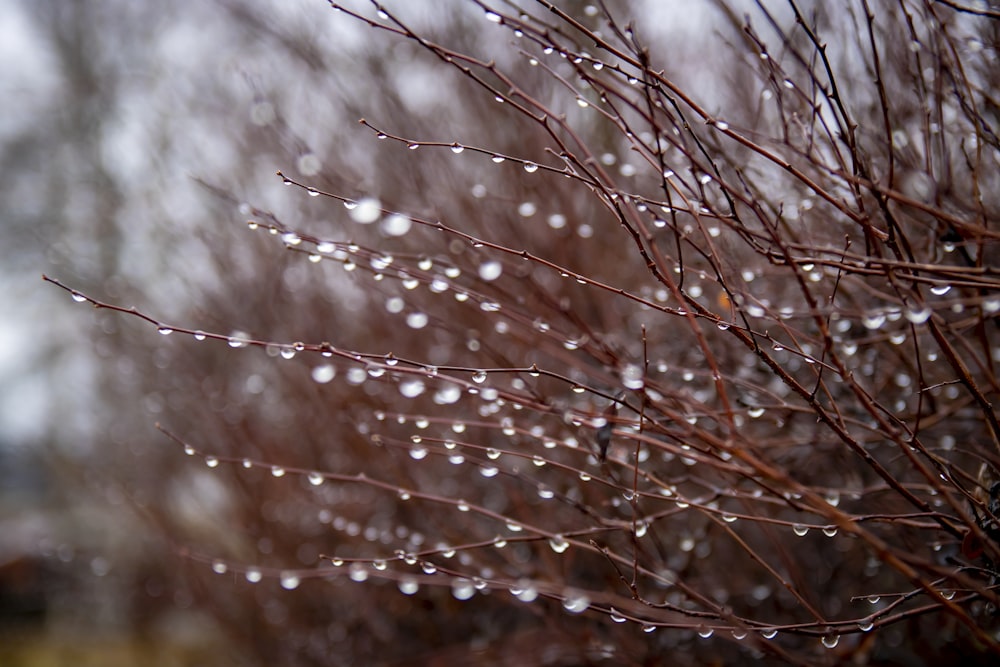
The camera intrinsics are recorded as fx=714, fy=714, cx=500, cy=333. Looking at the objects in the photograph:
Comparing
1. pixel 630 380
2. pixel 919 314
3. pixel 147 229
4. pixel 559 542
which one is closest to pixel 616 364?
pixel 630 380

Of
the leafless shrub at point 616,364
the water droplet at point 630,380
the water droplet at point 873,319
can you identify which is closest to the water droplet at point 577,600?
the leafless shrub at point 616,364

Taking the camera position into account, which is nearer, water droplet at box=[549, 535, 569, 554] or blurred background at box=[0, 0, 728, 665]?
water droplet at box=[549, 535, 569, 554]

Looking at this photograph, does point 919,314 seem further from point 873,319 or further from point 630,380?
point 630,380

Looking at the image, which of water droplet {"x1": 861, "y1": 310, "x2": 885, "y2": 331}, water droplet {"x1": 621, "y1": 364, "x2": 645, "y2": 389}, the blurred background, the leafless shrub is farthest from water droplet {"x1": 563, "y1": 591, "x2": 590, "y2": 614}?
the blurred background

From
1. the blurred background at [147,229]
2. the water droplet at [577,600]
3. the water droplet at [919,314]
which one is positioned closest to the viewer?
the water droplet at [919,314]

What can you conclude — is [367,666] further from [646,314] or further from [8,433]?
[8,433]

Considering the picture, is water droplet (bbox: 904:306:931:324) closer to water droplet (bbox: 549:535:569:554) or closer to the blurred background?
water droplet (bbox: 549:535:569:554)

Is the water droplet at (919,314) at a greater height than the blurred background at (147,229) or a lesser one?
lesser

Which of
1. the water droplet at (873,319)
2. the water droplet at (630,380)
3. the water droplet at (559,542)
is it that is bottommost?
the water droplet at (559,542)

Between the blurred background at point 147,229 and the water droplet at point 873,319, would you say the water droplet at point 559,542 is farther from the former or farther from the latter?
the blurred background at point 147,229

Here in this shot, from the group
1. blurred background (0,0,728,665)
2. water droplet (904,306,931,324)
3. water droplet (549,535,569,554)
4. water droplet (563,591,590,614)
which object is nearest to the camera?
water droplet (904,306,931,324)

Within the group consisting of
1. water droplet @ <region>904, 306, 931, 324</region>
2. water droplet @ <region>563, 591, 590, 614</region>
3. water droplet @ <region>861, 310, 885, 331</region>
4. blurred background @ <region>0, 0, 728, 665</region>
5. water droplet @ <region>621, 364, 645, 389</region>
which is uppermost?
blurred background @ <region>0, 0, 728, 665</region>
